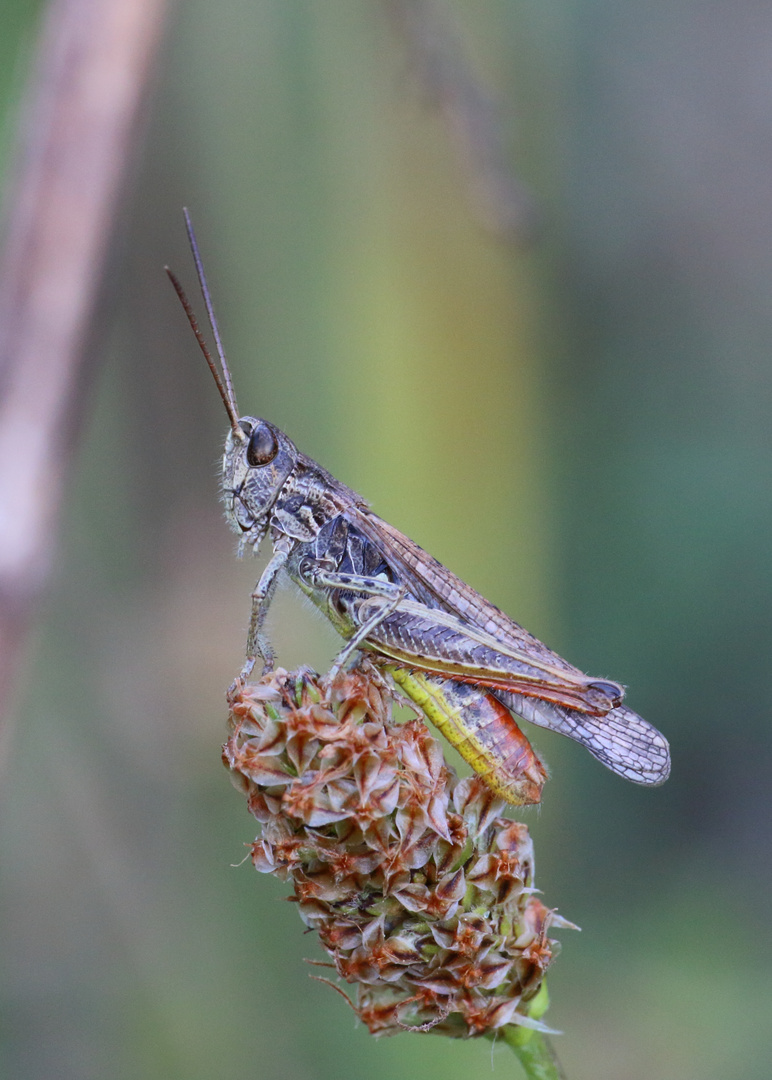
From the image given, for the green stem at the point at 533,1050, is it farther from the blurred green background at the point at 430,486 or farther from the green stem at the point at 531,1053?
the blurred green background at the point at 430,486

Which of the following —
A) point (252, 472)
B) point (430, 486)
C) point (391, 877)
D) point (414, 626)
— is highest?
point (430, 486)

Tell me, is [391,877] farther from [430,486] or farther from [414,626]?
Answer: [430,486]

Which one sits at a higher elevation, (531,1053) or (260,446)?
(260,446)

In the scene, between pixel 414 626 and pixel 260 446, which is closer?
pixel 414 626

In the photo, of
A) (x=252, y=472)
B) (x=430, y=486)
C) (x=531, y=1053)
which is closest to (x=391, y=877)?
(x=531, y=1053)

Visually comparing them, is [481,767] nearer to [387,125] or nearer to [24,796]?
[24,796]

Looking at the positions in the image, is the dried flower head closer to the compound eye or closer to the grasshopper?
the grasshopper

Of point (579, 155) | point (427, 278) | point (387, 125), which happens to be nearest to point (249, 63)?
point (387, 125)

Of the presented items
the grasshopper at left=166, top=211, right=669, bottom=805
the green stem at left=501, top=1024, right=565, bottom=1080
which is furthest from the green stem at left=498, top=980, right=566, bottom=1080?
the grasshopper at left=166, top=211, right=669, bottom=805
